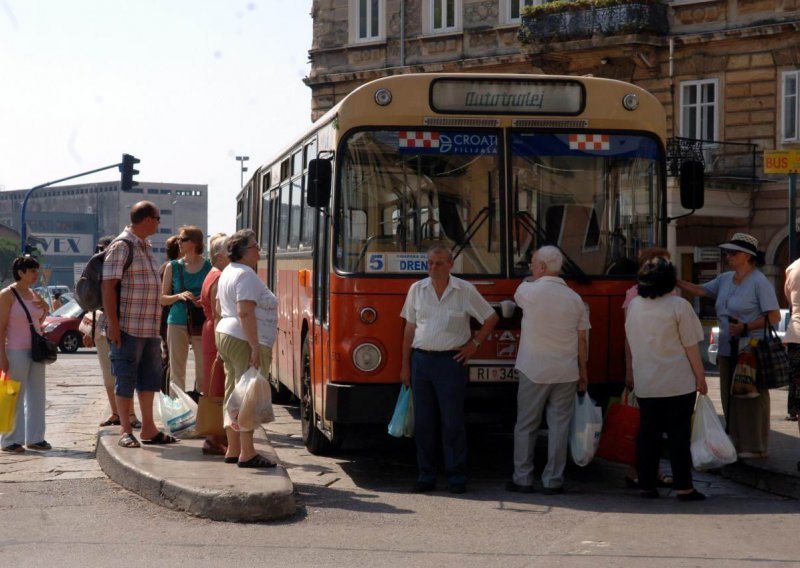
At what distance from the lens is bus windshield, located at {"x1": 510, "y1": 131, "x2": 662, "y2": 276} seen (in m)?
10.1

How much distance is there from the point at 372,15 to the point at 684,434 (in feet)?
108

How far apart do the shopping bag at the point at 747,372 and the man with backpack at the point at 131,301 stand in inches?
173

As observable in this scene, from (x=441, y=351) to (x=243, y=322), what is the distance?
135 centimetres

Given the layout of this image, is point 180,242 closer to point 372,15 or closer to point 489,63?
point 489,63

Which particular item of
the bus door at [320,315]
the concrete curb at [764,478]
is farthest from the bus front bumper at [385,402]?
the concrete curb at [764,478]

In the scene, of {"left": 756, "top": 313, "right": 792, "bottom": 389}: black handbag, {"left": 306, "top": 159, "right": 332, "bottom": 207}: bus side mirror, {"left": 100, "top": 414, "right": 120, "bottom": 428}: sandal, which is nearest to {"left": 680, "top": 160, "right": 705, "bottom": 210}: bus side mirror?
{"left": 756, "top": 313, "right": 792, "bottom": 389}: black handbag

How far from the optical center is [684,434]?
927 centimetres

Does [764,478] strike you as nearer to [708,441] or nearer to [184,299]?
[708,441]

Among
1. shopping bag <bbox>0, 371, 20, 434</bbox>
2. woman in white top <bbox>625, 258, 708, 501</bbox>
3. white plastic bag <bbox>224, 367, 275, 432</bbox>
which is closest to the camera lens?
white plastic bag <bbox>224, 367, 275, 432</bbox>

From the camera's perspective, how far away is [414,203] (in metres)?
9.95

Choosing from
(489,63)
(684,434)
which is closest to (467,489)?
(684,434)

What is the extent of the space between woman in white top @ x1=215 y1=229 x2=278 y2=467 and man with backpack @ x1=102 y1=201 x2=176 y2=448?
0.97 meters

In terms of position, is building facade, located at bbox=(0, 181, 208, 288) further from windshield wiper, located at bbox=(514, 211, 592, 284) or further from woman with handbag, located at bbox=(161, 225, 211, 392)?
windshield wiper, located at bbox=(514, 211, 592, 284)

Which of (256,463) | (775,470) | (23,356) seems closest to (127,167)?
(23,356)
